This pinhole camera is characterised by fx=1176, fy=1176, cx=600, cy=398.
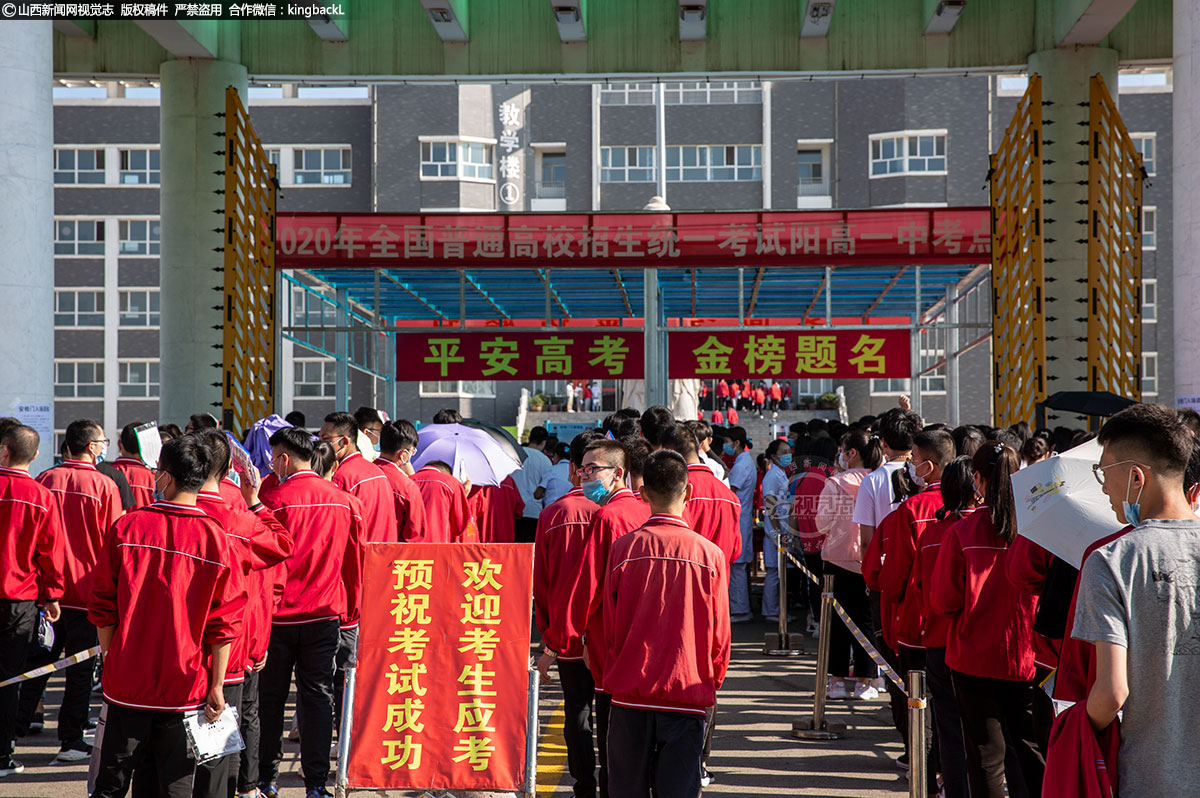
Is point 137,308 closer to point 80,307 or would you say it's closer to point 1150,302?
point 80,307

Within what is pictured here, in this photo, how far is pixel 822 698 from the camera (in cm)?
740

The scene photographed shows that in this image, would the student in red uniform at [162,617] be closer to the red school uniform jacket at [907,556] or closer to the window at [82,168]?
the red school uniform jacket at [907,556]

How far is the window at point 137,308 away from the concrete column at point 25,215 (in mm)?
35561

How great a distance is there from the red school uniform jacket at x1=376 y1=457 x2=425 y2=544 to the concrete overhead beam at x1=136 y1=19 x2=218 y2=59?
7125 mm

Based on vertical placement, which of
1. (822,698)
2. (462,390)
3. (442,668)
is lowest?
(822,698)

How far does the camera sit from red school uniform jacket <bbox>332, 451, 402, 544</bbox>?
268 inches

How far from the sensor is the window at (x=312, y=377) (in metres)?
44.2

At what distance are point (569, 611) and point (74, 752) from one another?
334cm

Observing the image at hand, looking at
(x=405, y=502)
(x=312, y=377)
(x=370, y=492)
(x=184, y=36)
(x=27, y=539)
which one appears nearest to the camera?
(x=27, y=539)

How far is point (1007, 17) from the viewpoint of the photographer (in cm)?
1309

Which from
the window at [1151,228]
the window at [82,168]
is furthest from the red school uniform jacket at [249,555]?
the window at [82,168]

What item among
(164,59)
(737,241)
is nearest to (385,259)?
(164,59)

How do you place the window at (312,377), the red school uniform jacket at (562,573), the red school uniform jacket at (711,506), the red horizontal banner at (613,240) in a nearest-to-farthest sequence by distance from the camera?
1. the red school uniform jacket at (562,573)
2. the red school uniform jacket at (711,506)
3. the red horizontal banner at (613,240)
4. the window at (312,377)


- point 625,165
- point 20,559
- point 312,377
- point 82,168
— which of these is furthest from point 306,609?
point 82,168
